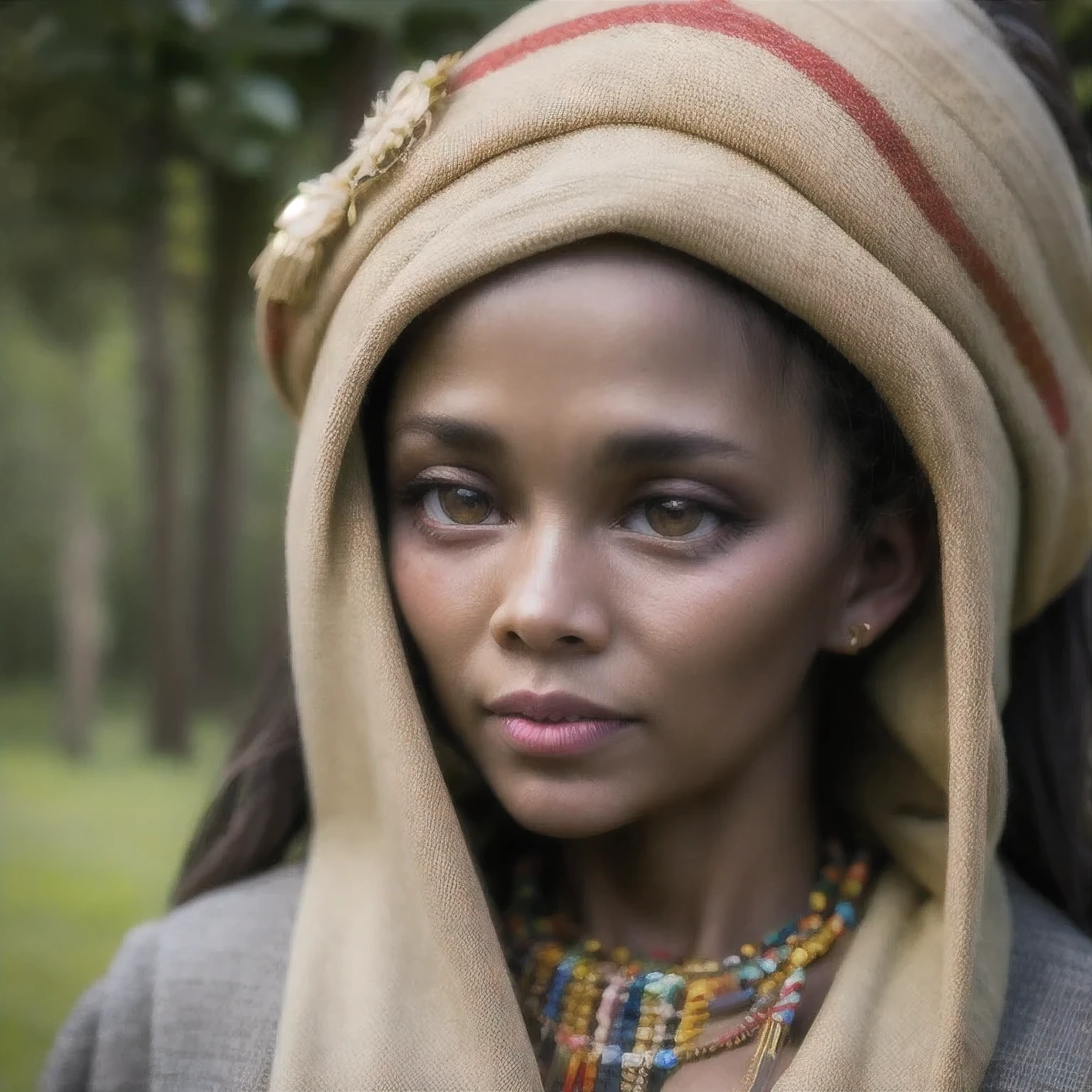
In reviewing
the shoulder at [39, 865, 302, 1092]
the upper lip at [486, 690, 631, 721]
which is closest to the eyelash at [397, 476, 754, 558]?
the upper lip at [486, 690, 631, 721]

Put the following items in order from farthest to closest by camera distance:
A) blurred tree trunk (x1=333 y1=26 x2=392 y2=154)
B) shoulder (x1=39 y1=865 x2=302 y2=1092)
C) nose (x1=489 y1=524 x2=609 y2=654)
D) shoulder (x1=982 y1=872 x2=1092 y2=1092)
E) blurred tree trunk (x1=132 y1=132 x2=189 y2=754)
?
blurred tree trunk (x1=132 y1=132 x2=189 y2=754), blurred tree trunk (x1=333 y1=26 x2=392 y2=154), shoulder (x1=39 y1=865 x2=302 y2=1092), shoulder (x1=982 y1=872 x2=1092 y2=1092), nose (x1=489 y1=524 x2=609 y2=654)

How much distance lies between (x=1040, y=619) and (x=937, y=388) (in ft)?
1.49

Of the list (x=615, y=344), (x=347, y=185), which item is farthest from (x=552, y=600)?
(x=347, y=185)

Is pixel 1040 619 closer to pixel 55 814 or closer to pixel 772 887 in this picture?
pixel 772 887

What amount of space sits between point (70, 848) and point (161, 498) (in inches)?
19.4

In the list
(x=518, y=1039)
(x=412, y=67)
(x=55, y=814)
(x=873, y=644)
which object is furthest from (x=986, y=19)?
(x=55, y=814)

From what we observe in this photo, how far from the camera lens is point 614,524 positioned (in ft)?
3.26

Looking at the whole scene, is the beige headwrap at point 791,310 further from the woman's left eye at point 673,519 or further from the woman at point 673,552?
the woman's left eye at point 673,519

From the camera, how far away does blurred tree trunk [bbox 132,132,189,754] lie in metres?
1.79

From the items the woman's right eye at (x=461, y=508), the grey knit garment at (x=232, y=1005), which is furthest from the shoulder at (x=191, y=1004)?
the woman's right eye at (x=461, y=508)

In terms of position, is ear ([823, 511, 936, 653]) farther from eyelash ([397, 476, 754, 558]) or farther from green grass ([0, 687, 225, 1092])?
green grass ([0, 687, 225, 1092])

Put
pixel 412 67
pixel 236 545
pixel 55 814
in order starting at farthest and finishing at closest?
pixel 236 545
pixel 55 814
pixel 412 67

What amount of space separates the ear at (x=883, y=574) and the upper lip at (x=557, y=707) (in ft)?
0.74

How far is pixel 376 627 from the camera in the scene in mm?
1070
